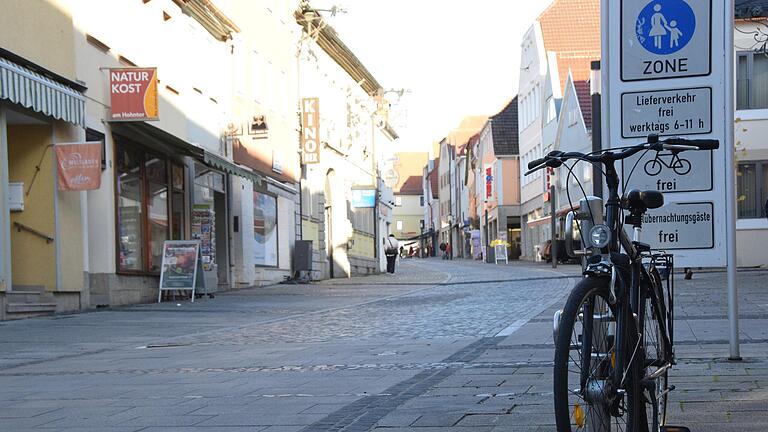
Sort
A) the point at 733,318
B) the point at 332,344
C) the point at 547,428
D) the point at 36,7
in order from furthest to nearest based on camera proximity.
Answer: the point at 36,7 < the point at 332,344 < the point at 733,318 < the point at 547,428

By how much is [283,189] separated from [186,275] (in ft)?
38.3

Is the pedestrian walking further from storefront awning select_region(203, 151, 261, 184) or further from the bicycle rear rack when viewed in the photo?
the bicycle rear rack

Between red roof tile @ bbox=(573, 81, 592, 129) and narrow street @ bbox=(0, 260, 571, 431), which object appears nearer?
narrow street @ bbox=(0, 260, 571, 431)

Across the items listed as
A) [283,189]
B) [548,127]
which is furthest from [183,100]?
[548,127]

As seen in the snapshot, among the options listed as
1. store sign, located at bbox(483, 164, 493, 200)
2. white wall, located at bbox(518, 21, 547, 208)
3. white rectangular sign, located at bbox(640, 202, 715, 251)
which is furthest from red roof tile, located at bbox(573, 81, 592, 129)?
white rectangular sign, located at bbox(640, 202, 715, 251)

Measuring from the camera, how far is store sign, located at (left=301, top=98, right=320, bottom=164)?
3296cm

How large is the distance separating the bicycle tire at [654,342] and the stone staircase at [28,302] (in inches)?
479

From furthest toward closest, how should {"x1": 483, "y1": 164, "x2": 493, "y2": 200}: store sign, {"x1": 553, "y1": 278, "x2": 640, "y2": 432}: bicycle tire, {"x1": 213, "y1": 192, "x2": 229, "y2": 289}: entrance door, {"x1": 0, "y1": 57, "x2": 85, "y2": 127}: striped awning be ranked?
{"x1": 483, "y1": 164, "x2": 493, "y2": 200}: store sign < {"x1": 213, "y1": 192, "x2": 229, "y2": 289}: entrance door < {"x1": 0, "y1": 57, "x2": 85, "y2": 127}: striped awning < {"x1": 553, "y1": 278, "x2": 640, "y2": 432}: bicycle tire

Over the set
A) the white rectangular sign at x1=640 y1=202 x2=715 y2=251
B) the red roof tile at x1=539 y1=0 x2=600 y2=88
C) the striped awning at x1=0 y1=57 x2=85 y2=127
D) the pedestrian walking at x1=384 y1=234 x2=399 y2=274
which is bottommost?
the pedestrian walking at x1=384 y1=234 x2=399 y2=274

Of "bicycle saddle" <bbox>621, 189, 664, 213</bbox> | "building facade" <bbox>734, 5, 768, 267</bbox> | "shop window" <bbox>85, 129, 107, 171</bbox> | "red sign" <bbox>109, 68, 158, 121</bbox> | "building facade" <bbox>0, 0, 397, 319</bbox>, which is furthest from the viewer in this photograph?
"building facade" <bbox>734, 5, 768, 267</bbox>

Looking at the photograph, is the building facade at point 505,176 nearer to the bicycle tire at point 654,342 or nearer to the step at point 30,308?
the step at point 30,308

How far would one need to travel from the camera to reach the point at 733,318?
726cm

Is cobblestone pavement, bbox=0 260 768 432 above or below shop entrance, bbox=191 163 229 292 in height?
below

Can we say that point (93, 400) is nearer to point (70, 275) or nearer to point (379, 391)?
point (379, 391)
